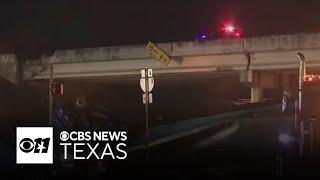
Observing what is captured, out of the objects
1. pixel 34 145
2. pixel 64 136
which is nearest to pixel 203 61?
pixel 64 136

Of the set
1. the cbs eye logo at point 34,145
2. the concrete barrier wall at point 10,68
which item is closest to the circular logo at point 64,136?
the cbs eye logo at point 34,145

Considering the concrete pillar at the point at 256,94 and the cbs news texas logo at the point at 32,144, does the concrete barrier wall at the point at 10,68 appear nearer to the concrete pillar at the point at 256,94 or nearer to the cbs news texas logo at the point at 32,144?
the concrete pillar at the point at 256,94

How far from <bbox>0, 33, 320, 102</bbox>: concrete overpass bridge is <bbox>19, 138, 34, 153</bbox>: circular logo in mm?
21497

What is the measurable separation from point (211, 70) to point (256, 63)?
268cm

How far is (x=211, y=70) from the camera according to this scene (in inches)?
1342

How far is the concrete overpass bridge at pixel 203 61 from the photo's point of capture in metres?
31.7

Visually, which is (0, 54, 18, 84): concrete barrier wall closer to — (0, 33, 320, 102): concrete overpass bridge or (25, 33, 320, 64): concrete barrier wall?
(0, 33, 320, 102): concrete overpass bridge

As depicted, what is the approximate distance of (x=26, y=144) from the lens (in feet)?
40.4

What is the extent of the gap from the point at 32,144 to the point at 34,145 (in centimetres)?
6

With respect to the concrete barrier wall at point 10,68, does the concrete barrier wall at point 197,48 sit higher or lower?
higher

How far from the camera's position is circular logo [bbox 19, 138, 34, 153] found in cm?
1228

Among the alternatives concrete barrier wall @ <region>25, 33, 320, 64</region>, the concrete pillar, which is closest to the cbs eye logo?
concrete barrier wall @ <region>25, 33, 320, 64</region>

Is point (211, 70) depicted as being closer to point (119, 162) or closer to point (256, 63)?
point (256, 63)

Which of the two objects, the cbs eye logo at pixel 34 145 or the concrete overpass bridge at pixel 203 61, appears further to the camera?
the concrete overpass bridge at pixel 203 61
